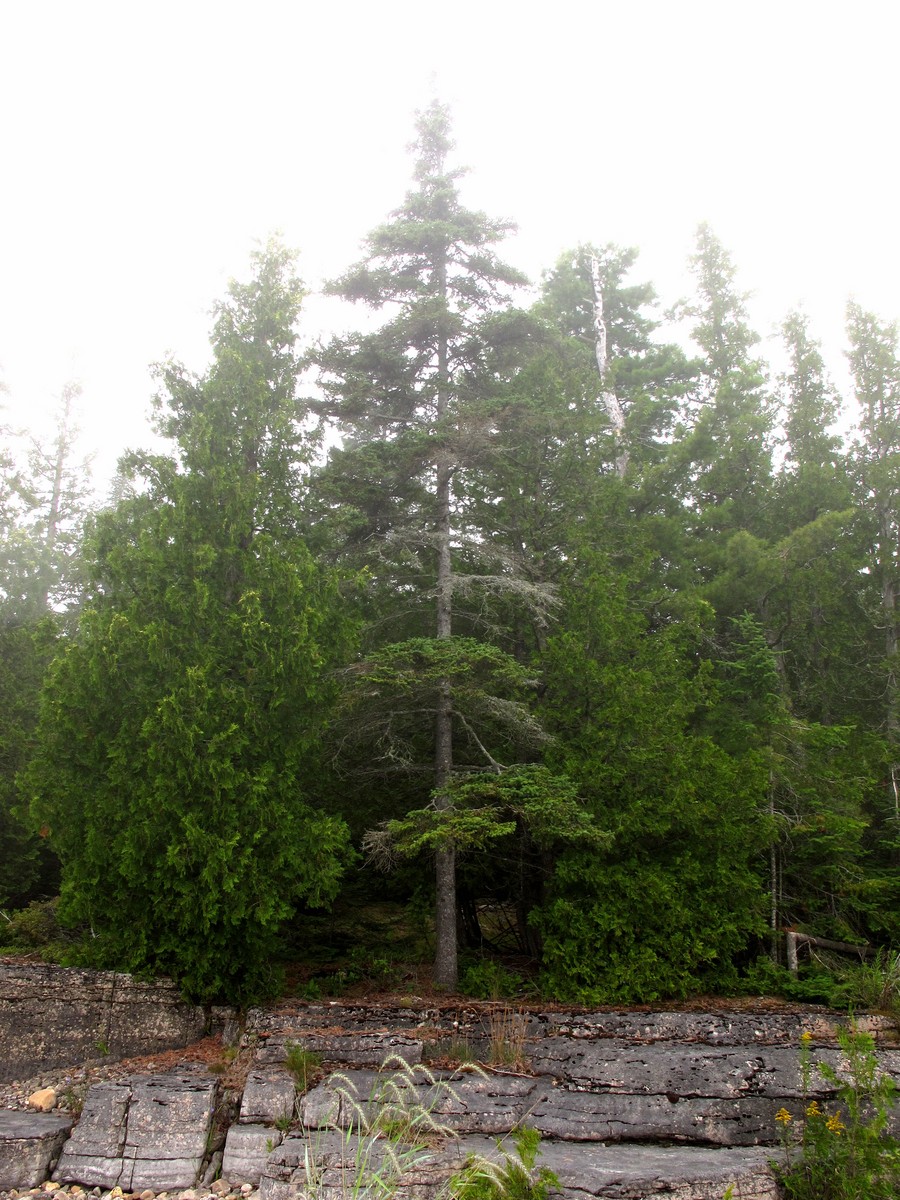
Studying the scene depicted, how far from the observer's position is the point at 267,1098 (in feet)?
22.6

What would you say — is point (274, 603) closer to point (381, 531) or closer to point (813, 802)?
point (381, 531)

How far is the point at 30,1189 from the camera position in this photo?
616 centimetres

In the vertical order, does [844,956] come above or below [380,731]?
below

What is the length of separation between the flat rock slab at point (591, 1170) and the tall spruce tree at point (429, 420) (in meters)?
2.92

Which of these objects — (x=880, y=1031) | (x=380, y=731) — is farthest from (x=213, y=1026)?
(x=880, y=1031)

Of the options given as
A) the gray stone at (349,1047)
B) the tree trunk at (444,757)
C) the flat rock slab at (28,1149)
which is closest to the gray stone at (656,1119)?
the gray stone at (349,1047)

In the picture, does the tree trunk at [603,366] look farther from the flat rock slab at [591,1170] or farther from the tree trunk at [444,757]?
the flat rock slab at [591,1170]

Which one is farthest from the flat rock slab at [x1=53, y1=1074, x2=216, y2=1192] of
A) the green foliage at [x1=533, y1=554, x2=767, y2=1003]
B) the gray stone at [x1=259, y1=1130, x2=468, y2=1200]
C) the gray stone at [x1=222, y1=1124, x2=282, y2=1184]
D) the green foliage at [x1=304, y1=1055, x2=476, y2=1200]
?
the green foliage at [x1=533, y1=554, x2=767, y2=1003]

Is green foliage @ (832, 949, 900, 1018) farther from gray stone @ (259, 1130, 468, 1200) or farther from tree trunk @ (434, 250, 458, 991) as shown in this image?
gray stone @ (259, 1130, 468, 1200)

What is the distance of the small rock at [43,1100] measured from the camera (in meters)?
7.04

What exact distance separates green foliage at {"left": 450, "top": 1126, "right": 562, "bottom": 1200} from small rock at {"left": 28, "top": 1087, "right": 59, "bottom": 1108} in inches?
168

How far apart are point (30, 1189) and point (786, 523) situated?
14479 mm

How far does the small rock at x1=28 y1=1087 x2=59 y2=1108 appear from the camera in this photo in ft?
23.1

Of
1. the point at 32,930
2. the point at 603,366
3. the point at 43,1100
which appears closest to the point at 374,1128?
the point at 43,1100
